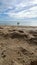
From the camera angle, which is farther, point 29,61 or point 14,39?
point 14,39

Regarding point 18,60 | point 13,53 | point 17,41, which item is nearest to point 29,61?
point 18,60

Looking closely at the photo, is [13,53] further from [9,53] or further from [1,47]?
[1,47]

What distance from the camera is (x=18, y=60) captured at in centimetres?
259

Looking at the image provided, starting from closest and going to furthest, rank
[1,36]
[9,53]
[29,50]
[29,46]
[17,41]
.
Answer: [9,53] < [29,50] < [29,46] < [17,41] < [1,36]

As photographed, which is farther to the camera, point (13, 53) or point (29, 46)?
point (29, 46)

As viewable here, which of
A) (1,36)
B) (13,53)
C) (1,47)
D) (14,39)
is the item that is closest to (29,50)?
(13,53)

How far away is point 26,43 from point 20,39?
38 cm

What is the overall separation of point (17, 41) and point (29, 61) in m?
1.23

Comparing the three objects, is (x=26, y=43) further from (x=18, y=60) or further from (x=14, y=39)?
(x=18, y=60)

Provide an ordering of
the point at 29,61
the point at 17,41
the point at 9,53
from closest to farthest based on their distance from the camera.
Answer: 1. the point at 29,61
2. the point at 9,53
3. the point at 17,41

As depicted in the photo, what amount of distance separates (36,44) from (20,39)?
1.93 feet

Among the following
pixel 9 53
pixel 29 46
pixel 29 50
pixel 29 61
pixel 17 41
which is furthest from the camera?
pixel 17 41

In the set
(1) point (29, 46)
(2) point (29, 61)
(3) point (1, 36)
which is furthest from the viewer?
(3) point (1, 36)

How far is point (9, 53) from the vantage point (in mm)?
2871
